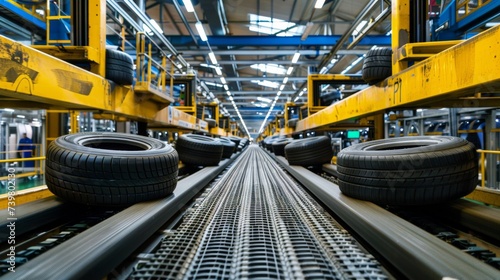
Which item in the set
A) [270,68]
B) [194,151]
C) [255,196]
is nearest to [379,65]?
[255,196]

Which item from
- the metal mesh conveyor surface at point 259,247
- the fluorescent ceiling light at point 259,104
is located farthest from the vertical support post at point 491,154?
the fluorescent ceiling light at point 259,104

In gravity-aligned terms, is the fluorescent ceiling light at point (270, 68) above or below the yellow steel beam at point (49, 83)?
above

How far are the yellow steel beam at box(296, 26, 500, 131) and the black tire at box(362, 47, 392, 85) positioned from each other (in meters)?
0.09

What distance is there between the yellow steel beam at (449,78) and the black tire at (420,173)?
36 cm

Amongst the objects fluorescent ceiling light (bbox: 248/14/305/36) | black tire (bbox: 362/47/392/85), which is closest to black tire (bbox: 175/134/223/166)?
black tire (bbox: 362/47/392/85)

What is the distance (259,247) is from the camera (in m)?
1.37

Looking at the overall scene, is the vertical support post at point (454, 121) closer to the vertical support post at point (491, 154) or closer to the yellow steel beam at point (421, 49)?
the vertical support post at point (491, 154)

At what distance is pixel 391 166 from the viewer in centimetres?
161

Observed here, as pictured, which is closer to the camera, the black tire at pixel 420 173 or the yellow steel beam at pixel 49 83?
the yellow steel beam at pixel 49 83

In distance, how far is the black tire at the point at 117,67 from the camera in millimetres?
2557

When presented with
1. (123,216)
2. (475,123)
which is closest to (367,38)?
(475,123)

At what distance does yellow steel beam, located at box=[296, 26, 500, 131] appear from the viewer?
118 cm

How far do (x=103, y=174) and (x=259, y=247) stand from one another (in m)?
1.06

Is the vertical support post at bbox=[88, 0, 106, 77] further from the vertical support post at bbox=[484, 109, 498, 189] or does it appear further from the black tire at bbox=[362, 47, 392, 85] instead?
the vertical support post at bbox=[484, 109, 498, 189]
